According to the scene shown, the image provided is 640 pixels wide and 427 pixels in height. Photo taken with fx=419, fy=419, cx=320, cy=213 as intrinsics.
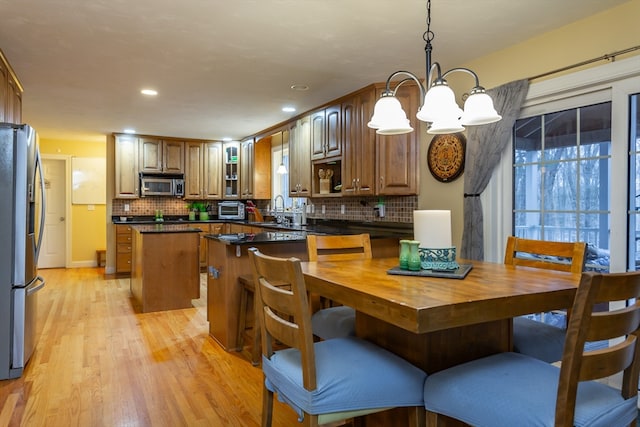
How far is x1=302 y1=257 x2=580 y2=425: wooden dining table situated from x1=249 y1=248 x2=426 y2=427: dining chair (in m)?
0.14

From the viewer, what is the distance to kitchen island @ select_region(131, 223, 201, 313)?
439cm

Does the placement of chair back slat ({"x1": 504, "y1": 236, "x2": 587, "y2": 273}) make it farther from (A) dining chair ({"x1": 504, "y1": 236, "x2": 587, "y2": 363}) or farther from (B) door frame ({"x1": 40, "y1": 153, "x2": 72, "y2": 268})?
(B) door frame ({"x1": 40, "y1": 153, "x2": 72, "y2": 268})

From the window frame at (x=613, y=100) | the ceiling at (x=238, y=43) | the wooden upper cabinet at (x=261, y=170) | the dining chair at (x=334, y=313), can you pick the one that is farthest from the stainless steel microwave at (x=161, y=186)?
the window frame at (x=613, y=100)

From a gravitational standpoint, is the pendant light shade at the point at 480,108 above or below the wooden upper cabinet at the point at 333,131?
below

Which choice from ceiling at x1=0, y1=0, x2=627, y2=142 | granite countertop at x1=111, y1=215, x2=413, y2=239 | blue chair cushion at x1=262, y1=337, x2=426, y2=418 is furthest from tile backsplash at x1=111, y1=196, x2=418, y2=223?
blue chair cushion at x1=262, y1=337, x2=426, y2=418

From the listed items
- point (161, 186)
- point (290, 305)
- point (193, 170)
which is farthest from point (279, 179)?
point (290, 305)

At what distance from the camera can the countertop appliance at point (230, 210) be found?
7.44 metres

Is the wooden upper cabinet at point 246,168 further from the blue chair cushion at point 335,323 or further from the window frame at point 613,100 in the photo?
the blue chair cushion at point 335,323

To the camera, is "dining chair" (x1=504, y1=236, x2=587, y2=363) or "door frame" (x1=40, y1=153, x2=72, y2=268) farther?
"door frame" (x1=40, y1=153, x2=72, y2=268)

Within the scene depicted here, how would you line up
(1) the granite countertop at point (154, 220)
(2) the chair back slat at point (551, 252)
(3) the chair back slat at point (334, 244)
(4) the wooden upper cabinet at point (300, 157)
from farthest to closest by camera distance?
(1) the granite countertop at point (154, 220) → (4) the wooden upper cabinet at point (300, 157) → (3) the chair back slat at point (334, 244) → (2) the chair back slat at point (551, 252)

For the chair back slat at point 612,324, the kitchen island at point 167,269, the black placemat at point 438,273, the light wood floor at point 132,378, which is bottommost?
the light wood floor at point 132,378

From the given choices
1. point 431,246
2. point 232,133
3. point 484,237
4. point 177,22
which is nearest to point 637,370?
point 431,246

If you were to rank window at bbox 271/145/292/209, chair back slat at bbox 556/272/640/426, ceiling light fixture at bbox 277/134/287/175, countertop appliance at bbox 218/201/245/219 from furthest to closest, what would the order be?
countertop appliance at bbox 218/201/245/219
window at bbox 271/145/292/209
ceiling light fixture at bbox 277/134/287/175
chair back slat at bbox 556/272/640/426

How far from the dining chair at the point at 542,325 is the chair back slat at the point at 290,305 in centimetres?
102
